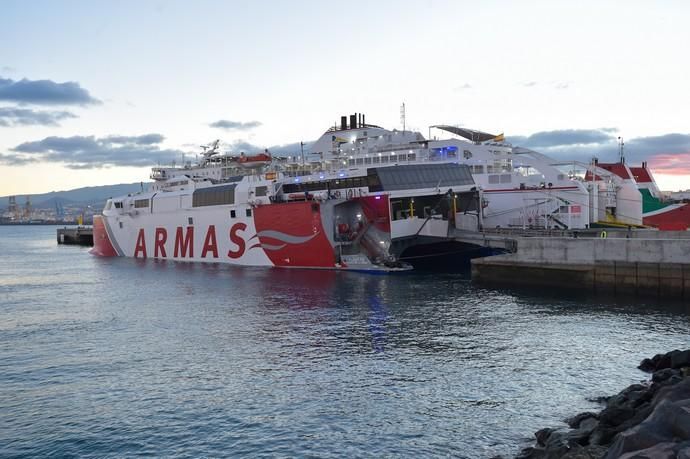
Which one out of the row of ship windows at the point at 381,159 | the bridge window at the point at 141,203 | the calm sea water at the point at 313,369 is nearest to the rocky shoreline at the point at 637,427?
the calm sea water at the point at 313,369

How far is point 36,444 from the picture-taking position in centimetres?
1415

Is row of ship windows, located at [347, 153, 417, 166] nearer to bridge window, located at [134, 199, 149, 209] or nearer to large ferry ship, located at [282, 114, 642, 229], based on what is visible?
large ferry ship, located at [282, 114, 642, 229]

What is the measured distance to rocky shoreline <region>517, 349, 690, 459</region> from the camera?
30.2 feet

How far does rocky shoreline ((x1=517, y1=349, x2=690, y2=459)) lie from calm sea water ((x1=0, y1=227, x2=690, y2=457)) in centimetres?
89

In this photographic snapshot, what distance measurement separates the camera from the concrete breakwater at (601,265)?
30078mm

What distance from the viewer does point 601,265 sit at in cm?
3262

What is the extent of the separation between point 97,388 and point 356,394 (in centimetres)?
808

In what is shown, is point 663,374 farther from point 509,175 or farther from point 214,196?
point 214,196

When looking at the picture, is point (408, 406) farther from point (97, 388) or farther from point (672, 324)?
point (672, 324)

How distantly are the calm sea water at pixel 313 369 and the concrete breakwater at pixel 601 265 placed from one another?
7.40 ft

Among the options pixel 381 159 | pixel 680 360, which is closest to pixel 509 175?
pixel 381 159

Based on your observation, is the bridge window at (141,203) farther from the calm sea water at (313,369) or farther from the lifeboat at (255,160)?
the calm sea water at (313,369)

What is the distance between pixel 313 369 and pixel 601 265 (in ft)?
66.8

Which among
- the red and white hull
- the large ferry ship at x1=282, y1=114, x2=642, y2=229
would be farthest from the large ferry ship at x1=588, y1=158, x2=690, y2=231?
the red and white hull
